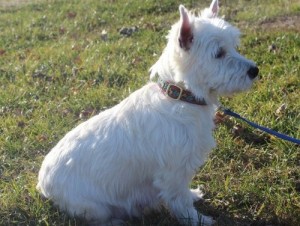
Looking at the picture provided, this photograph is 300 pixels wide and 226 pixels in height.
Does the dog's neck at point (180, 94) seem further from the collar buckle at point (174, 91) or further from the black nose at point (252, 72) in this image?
the black nose at point (252, 72)

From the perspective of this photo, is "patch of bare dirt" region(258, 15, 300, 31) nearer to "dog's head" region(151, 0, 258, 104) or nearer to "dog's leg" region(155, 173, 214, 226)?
"dog's head" region(151, 0, 258, 104)

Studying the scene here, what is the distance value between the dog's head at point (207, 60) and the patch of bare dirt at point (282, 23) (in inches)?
180

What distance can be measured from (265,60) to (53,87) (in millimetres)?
3158

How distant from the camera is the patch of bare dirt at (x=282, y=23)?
27.3 feet

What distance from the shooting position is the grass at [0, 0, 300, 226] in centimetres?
438

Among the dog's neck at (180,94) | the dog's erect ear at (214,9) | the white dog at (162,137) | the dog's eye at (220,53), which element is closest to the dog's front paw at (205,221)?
the white dog at (162,137)

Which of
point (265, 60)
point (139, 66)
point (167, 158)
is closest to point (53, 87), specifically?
point (139, 66)

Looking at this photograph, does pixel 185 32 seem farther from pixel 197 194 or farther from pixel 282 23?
pixel 282 23

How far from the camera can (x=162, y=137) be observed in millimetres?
3924

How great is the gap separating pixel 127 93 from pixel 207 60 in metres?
2.87

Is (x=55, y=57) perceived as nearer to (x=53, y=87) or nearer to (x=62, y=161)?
(x=53, y=87)

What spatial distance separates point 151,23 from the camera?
990 cm

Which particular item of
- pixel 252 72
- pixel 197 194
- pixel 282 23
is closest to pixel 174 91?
pixel 252 72

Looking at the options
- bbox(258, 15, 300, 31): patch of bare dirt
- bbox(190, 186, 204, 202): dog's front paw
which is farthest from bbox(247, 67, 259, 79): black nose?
bbox(258, 15, 300, 31): patch of bare dirt
